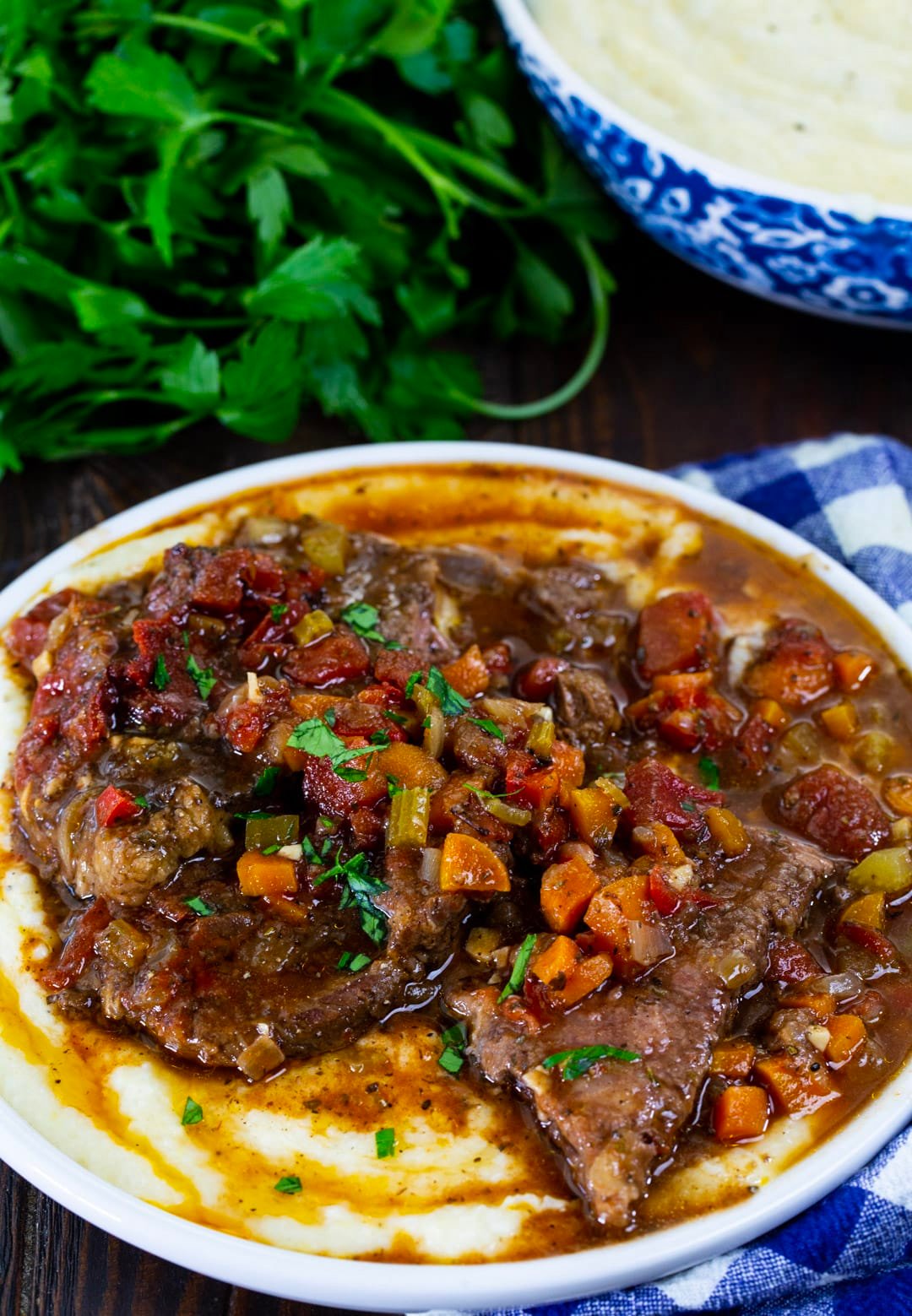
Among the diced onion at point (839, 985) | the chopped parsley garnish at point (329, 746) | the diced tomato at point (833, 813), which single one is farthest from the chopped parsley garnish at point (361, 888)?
the diced tomato at point (833, 813)

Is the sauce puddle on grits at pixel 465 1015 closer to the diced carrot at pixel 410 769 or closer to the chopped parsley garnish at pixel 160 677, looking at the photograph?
the diced carrot at pixel 410 769

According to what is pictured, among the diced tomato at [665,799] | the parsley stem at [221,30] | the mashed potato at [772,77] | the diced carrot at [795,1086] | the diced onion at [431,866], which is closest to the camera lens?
the diced carrot at [795,1086]

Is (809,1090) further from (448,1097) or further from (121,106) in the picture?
(121,106)

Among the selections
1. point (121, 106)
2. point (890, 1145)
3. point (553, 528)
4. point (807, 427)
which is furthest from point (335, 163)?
point (890, 1145)

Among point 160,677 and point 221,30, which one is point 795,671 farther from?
point 221,30

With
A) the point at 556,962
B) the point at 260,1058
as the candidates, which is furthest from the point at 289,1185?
the point at 556,962

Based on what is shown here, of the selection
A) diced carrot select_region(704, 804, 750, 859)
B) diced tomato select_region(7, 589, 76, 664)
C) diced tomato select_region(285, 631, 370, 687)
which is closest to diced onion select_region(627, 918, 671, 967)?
diced carrot select_region(704, 804, 750, 859)

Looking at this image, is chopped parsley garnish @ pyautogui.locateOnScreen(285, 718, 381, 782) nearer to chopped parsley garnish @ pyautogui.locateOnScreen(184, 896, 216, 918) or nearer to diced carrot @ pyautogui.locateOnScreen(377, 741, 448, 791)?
diced carrot @ pyautogui.locateOnScreen(377, 741, 448, 791)

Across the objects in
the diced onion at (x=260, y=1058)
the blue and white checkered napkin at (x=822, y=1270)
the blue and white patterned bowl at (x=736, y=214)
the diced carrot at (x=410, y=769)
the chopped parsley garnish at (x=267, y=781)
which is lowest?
the blue and white checkered napkin at (x=822, y=1270)
